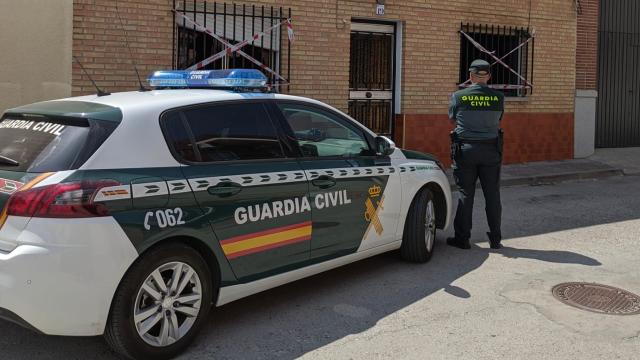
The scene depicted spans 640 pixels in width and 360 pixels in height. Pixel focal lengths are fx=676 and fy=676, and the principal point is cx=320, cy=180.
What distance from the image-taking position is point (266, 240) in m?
4.37

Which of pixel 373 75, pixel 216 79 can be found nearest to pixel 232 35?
pixel 373 75

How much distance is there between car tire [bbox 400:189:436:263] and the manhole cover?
1.15 meters

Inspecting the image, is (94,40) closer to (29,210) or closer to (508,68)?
(29,210)

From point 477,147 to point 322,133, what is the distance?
2068mm

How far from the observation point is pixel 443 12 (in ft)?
38.4

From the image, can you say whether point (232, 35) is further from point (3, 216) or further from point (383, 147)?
point (3, 216)

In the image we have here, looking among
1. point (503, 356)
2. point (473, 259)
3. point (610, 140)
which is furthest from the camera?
point (610, 140)

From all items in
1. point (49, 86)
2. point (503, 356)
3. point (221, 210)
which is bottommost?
point (503, 356)

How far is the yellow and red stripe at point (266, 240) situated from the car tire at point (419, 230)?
1.42 meters

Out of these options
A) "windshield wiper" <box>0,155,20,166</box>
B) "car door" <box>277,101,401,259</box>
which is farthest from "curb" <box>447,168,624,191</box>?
"windshield wiper" <box>0,155,20,166</box>

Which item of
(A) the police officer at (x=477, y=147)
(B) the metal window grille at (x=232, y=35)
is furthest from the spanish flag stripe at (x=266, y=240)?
(B) the metal window grille at (x=232, y=35)

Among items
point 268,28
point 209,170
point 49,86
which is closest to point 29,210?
point 209,170

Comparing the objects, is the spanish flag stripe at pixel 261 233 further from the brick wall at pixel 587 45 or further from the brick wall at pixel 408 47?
the brick wall at pixel 587 45

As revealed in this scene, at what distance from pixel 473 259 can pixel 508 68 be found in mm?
7054
